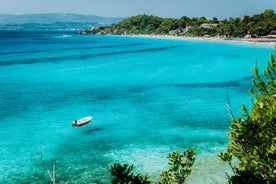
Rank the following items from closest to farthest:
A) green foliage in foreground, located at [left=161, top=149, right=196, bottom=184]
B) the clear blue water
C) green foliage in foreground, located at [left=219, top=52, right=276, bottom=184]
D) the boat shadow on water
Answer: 1. green foliage in foreground, located at [left=219, top=52, right=276, bottom=184]
2. green foliage in foreground, located at [left=161, top=149, right=196, bottom=184]
3. the clear blue water
4. the boat shadow on water

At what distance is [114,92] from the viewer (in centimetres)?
4631

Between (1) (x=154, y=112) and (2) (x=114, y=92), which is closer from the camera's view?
(1) (x=154, y=112)

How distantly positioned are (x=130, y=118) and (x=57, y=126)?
790 centimetres

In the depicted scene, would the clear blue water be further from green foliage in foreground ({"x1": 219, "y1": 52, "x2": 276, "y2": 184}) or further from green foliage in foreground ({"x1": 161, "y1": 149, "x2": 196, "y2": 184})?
green foliage in foreground ({"x1": 219, "y1": 52, "x2": 276, "y2": 184})

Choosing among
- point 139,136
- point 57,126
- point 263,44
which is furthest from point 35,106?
point 263,44

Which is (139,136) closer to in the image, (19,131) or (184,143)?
(184,143)

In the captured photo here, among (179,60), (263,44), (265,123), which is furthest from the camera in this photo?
(263,44)

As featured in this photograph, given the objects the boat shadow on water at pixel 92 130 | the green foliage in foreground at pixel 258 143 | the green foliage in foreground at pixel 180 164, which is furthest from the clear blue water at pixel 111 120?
the green foliage in foreground at pixel 258 143

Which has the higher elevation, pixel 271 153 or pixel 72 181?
pixel 271 153

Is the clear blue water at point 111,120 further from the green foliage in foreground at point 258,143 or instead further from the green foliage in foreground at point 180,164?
the green foliage in foreground at point 258,143

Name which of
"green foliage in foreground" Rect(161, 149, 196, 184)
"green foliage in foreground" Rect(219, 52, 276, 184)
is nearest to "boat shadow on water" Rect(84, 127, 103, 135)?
"green foliage in foreground" Rect(161, 149, 196, 184)

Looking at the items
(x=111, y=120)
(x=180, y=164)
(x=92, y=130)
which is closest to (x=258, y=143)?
(x=180, y=164)

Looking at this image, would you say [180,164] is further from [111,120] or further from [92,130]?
[111,120]

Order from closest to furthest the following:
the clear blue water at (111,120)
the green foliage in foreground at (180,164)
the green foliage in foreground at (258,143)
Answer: the green foliage in foreground at (258,143), the green foliage in foreground at (180,164), the clear blue water at (111,120)
